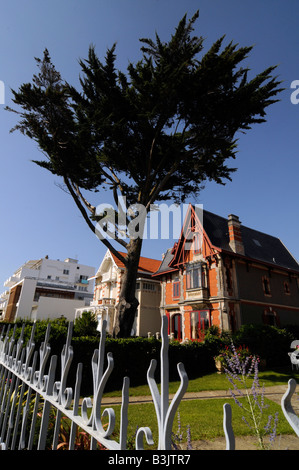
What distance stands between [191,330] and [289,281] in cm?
1145

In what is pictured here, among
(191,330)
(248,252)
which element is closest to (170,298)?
(191,330)

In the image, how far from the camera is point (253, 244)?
84.1ft

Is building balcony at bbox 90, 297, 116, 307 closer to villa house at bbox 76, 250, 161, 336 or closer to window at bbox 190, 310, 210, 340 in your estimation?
villa house at bbox 76, 250, 161, 336

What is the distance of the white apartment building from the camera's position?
42281 mm

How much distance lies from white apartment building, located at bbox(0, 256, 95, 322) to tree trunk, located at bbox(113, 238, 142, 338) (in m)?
30.4

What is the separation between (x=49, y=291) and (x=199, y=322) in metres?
39.6

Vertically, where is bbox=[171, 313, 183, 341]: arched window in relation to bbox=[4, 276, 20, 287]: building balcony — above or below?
below

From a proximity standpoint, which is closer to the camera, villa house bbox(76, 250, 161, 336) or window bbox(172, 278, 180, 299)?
window bbox(172, 278, 180, 299)

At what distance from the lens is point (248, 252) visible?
2334cm

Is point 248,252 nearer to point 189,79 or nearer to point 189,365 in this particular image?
point 189,365

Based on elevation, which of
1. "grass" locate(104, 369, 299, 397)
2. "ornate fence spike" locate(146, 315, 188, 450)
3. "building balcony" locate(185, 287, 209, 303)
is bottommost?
"grass" locate(104, 369, 299, 397)

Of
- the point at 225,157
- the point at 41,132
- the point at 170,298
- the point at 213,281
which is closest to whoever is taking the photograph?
the point at 41,132

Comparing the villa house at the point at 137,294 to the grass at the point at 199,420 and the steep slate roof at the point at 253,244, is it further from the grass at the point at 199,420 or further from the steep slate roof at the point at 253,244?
the grass at the point at 199,420

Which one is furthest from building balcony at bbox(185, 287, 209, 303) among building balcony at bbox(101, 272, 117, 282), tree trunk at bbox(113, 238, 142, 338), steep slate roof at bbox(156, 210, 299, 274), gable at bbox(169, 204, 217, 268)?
building balcony at bbox(101, 272, 117, 282)
